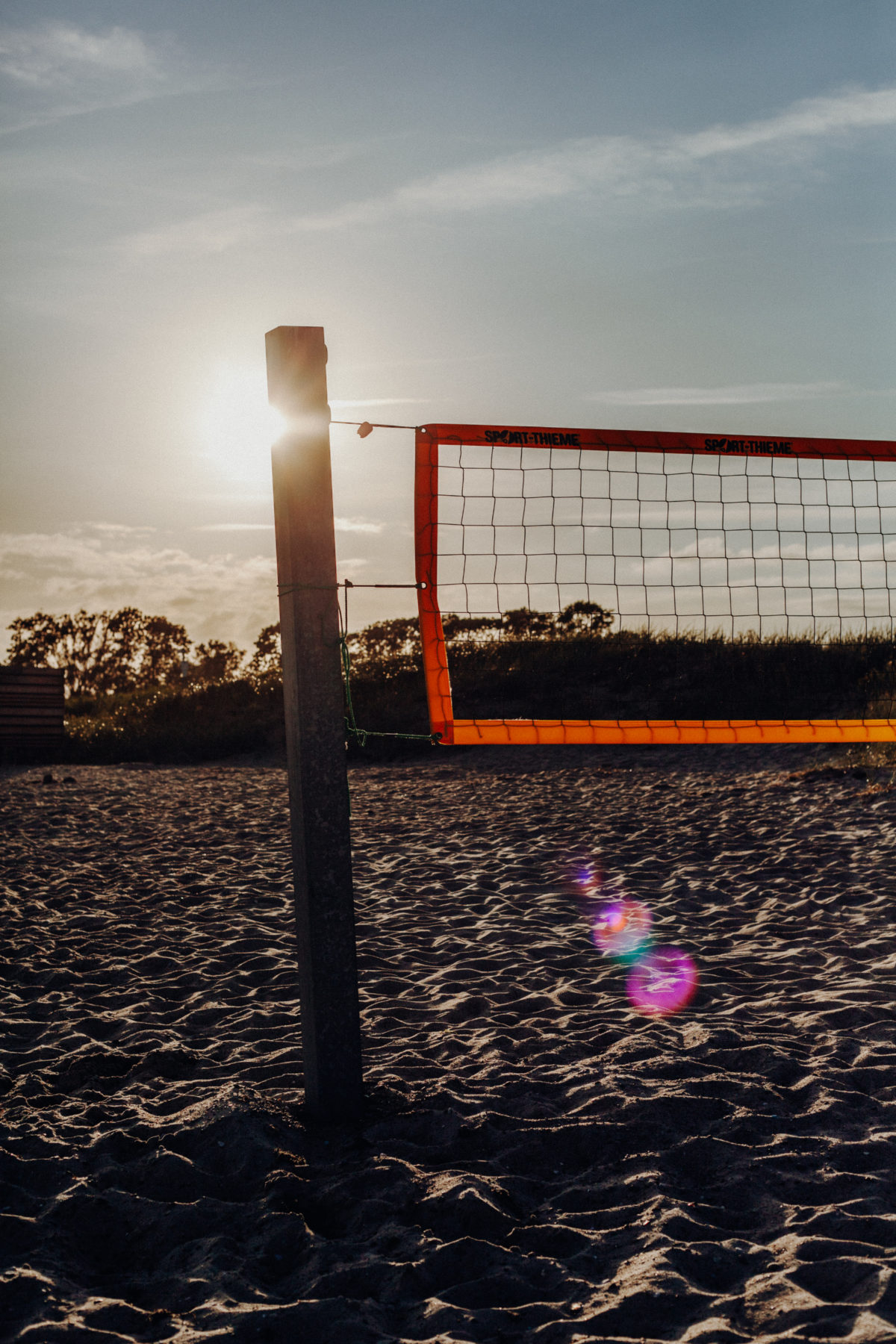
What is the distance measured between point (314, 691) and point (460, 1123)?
49.3 inches

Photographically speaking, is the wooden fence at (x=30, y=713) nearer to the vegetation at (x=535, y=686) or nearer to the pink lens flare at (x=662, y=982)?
the vegetation at (x=535, y=686)

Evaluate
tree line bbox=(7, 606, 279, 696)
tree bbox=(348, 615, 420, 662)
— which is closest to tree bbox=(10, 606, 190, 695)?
tree line bbox=(7, 606, 279, 696)

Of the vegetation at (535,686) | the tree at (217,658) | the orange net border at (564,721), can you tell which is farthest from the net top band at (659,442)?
the tree at (217,658)

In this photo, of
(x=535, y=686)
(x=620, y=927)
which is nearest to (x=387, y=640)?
(x=535, y=686)

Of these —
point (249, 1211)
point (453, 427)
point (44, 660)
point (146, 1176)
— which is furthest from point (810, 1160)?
point (44, 660)

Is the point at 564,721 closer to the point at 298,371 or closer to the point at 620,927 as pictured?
the point at 620,927

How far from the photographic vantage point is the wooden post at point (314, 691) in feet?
8.48

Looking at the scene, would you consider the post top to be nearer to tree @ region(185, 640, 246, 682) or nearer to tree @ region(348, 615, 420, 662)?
tree @ region(348, 615, 420, 662)

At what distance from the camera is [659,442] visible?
4.02 metres

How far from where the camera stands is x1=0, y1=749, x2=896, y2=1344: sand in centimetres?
194

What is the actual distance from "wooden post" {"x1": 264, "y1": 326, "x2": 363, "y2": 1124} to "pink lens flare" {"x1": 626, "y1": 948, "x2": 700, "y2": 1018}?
4.74 feet

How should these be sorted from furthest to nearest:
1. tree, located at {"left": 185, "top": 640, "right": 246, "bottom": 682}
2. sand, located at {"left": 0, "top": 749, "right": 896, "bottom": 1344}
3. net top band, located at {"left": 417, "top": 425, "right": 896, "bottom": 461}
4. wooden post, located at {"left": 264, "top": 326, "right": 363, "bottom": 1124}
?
tree, located at {"left": 185, "top": 640, "right": 246, "bottom": 682}, net top band, located at {"left": 417, "top": 425, "right": 896, "bottom": 461}, wooden post, located at {"left": 264, "top": 326, "right": 363, "bottom": 1124}, sand, located at {"left": 0, "top": 749, "right": 896, "bottom": 1344}

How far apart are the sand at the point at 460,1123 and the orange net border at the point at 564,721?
980mm

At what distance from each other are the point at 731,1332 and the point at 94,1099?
1.98 metres
